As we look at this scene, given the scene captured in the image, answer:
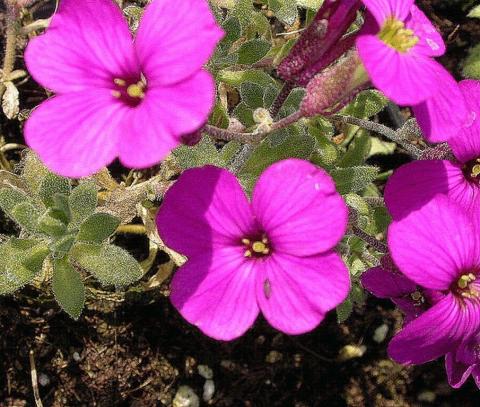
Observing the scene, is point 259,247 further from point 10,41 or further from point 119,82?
point 10,41

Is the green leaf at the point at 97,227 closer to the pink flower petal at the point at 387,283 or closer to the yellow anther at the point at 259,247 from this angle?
the yellow anther at the point at 259,247

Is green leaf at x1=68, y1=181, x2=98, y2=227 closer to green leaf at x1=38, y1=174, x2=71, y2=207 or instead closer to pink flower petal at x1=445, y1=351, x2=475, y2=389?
green leaf at x1=38, y1=174, x2=71, y2=207

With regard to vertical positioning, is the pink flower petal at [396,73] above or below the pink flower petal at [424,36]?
above

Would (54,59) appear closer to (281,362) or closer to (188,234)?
(188,234)

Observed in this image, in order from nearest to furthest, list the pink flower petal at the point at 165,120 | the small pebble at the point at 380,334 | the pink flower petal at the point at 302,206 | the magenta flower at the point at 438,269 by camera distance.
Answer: the pink flower petal at the point at 165,120
the pink flower petal at the point at 302,206
the magenta flower at the point at 438,269
the small pebble at the point at 380,334

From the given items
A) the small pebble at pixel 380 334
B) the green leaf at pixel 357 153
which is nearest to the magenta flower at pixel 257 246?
the green leaf at pixel 357 153

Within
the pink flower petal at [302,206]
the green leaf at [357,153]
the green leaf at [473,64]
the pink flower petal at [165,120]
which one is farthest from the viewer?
the green leaf at [473,64]

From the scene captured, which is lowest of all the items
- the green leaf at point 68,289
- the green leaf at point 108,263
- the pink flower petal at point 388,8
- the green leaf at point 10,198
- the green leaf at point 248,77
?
the green leaf at point 68,289

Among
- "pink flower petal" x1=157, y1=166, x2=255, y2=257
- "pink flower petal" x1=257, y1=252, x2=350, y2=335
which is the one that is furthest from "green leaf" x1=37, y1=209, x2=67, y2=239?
"pink flower petal" x1=257, y1=252, x2=350, y2=335
